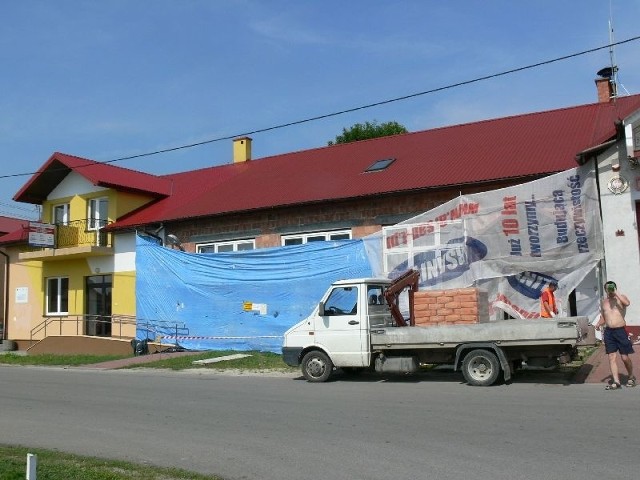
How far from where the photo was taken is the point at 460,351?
12367 mm

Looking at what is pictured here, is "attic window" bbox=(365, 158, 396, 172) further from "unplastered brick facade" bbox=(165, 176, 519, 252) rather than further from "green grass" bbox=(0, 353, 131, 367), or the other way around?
"green grass" bbox=(0, 353, 131, 367)

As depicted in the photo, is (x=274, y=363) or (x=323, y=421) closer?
(x=323, y=421)

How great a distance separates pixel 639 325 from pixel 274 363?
28.9ft

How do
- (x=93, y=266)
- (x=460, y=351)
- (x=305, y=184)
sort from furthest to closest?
(x=93, y=266)
(x=305, y=184)
(x=460, y=351)

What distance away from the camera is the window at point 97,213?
26.9 meters

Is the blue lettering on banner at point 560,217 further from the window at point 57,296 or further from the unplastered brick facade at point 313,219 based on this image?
the window at point 57,296

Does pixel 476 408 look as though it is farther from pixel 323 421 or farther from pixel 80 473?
pixel 80 473

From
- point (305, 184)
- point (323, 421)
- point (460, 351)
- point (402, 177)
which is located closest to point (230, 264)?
point (305, 184)

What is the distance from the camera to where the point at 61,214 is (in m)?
29.0

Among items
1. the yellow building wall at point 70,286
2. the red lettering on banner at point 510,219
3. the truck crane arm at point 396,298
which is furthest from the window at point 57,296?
the red lettering on banner at point 510,219

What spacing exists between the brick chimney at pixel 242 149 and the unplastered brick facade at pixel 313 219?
21.5ft

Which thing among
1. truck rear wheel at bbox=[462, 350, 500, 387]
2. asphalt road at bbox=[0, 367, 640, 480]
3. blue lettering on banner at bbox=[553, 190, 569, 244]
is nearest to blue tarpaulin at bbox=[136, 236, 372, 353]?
blue lettering on banner at bbox=[553, 190, 569, 244]

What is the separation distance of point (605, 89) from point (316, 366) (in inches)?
561

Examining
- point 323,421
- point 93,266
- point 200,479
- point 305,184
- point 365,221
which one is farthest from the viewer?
point 93,266
